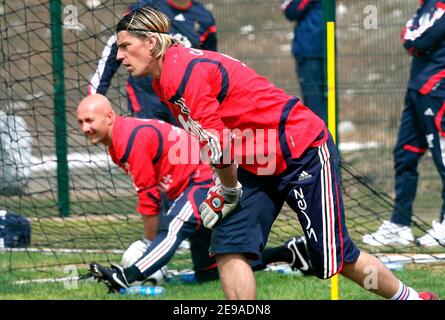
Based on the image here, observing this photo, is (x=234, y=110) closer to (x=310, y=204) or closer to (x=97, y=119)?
(x=310, y=204)

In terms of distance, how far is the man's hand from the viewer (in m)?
5.50

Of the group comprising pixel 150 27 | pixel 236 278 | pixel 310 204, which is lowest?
pixel 236 278

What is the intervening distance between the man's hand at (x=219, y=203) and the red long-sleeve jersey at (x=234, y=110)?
172 mm

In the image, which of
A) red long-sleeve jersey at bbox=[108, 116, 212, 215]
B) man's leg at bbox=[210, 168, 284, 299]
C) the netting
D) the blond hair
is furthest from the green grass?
the blond hair

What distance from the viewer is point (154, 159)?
24.1 ft

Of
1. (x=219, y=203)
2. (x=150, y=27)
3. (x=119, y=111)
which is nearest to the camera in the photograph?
(x=219, y=203)

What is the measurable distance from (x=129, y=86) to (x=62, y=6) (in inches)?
45.0

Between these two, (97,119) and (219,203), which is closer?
(219,203)

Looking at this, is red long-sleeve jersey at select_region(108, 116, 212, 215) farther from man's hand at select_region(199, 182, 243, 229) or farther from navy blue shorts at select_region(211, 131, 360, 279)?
man's hand at select_region(199, 182, 243, 229)

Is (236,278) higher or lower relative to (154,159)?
lower

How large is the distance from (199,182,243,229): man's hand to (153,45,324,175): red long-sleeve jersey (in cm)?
17

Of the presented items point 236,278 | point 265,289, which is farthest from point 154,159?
point 236,278

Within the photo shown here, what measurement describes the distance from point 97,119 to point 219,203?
190 centimetres

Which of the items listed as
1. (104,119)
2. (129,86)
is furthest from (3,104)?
(104,119)
